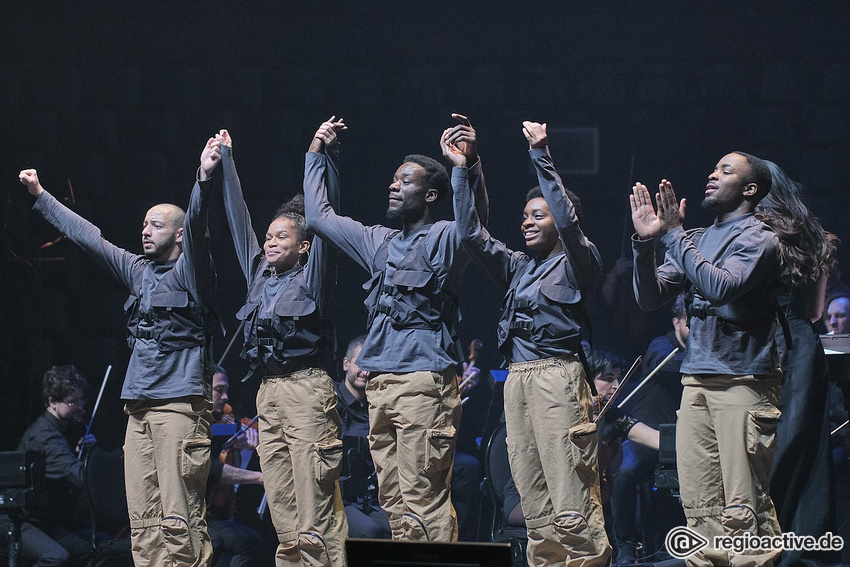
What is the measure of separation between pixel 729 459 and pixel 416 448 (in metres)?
1.12

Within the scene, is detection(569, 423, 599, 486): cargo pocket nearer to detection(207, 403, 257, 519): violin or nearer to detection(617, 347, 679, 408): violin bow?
detection(617, 347, 679, 408): violin bow

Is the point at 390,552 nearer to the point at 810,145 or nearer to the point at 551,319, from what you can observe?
the point at 551,319

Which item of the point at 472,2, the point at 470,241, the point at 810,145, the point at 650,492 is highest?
the point at 472,2

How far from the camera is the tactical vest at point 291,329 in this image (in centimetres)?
413

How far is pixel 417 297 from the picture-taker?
12.7 feet

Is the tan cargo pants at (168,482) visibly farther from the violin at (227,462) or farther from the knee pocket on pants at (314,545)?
the violin at (227,462)

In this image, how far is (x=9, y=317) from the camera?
685cm

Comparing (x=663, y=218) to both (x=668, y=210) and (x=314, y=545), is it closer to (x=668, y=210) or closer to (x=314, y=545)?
(x=668, y=210)

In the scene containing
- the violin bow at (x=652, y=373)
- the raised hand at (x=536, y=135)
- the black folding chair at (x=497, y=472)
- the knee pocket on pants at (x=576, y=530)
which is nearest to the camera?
the knee pocket on pants at (x=576, y=530)

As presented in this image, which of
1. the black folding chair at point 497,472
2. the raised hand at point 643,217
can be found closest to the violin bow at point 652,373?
the black folding chair at point 497,472

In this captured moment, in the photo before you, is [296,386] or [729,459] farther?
[296,386]

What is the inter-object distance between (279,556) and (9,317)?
3.71 meters

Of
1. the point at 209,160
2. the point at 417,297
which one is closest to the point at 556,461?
the point at 417,297

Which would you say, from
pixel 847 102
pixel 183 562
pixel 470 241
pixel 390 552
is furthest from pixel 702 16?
pixel 390 552
